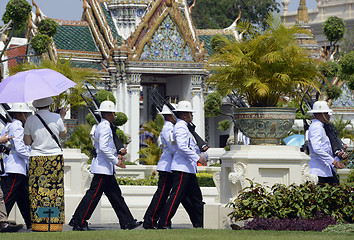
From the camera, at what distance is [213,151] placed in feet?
91.1

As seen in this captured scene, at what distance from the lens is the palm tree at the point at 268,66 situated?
11.7 meters

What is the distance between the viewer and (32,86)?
36.5ft

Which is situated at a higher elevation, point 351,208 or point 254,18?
point 254,18

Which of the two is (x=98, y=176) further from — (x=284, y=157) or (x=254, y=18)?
(x=254, y=18)

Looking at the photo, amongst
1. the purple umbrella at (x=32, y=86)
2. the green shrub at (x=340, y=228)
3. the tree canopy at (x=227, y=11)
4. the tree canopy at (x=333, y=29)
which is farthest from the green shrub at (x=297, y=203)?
the tree canopy at (x=227, y=11)

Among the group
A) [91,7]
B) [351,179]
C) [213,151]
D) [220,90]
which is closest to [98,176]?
[220,90]

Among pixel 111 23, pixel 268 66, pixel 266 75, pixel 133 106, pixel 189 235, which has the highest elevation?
pixel 111 23

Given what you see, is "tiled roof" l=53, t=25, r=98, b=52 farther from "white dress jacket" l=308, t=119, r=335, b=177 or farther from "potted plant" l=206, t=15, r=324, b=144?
"potted plant" l=206, t=15, r=324, b=144

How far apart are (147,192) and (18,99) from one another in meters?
4.30

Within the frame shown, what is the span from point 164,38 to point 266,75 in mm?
18536

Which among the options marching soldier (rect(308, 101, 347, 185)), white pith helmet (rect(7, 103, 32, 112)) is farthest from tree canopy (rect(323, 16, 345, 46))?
white pith helmet (rect(7, 103, 32, 112))

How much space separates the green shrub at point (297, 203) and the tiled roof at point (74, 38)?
19.5 meters

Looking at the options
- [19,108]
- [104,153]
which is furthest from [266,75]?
[19,108]

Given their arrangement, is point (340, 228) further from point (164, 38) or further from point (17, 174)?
point (164, 38)
